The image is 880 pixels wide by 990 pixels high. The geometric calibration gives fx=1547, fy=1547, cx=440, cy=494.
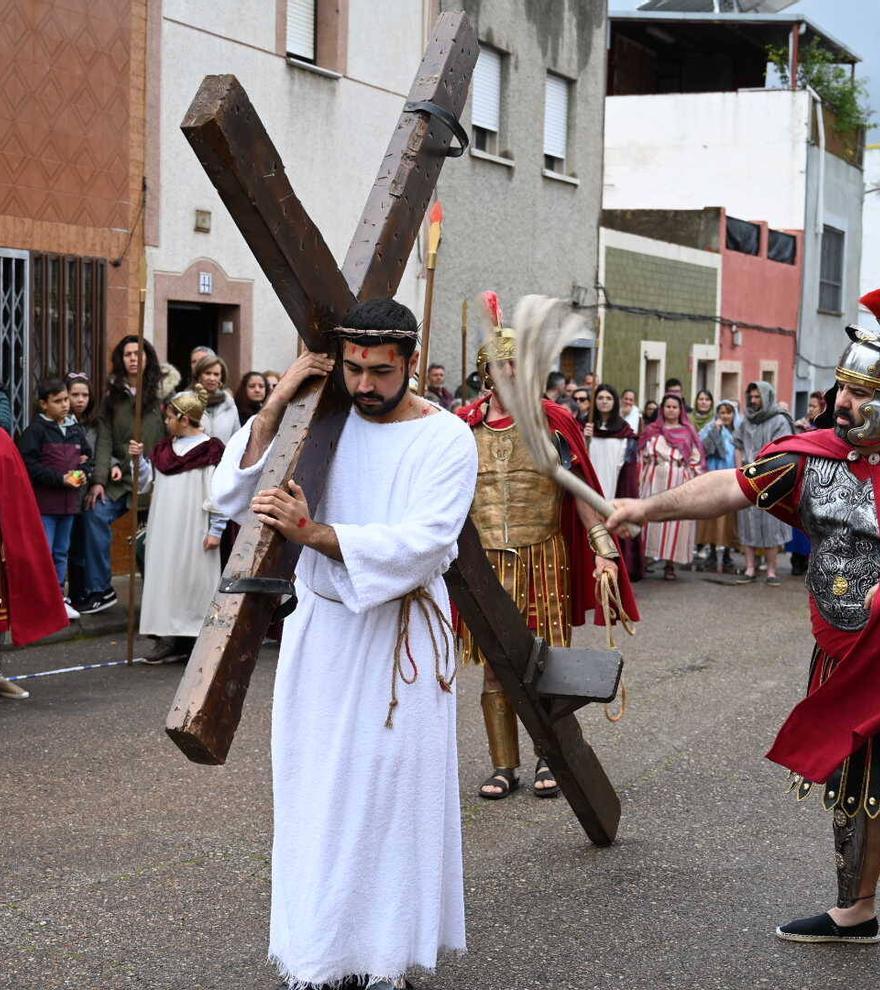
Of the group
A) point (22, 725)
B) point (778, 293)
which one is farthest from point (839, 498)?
point (778, 293)

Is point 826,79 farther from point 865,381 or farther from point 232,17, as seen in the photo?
point 865,381

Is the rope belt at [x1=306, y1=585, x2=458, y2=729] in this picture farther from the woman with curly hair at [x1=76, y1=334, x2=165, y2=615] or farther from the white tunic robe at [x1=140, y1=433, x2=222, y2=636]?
the woman with curly hair at [x1=76, y1=334, x2=165, y2=615]

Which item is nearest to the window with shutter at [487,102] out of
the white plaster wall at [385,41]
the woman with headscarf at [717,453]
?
the white plaster wall at [385,41]

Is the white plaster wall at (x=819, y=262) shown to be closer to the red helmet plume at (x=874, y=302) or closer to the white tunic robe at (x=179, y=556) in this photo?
the white tunic robe at (x=179, y=556)

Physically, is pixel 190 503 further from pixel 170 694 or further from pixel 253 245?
pixel 253 245

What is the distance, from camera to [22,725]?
7.82m

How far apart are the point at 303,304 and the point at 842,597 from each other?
79.8 inches

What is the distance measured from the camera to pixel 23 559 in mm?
8328

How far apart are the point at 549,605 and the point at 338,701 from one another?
2765 mm

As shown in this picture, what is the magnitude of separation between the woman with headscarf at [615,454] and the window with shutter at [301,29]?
190 inches

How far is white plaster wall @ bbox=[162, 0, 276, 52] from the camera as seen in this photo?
46.6ft

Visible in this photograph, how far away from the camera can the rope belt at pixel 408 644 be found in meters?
4.16

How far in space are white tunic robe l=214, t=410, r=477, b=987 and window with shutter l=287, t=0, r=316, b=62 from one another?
41.8ft

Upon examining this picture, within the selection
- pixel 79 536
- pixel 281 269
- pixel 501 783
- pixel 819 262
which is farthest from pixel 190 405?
pixel 819 262
